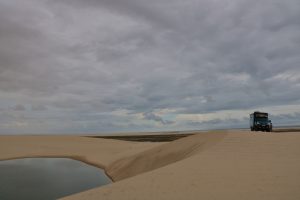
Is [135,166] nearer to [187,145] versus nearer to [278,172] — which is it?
[187,145]

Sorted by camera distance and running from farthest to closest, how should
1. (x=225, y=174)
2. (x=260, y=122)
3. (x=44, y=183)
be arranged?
(x=260, y=122), (x=44, y=183), (x=225, y=174)

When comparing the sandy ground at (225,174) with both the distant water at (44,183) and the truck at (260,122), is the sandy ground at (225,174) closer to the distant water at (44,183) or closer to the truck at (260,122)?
the distant water at (44,183)

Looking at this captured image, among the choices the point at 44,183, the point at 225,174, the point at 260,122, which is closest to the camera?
the point at 225,174

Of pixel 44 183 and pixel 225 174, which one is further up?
pixel 225 174

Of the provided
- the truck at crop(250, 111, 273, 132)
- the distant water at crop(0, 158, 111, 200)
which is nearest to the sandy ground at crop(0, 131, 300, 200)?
the distant water at crop(0, 158, 111, 200)

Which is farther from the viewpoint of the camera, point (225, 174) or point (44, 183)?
point (44, 183)


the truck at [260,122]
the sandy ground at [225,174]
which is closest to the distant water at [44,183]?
the sandy ground at [225,174]

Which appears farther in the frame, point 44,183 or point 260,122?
point 260,122

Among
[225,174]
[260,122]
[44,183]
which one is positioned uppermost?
[260,122]

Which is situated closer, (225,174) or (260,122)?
(225,174)

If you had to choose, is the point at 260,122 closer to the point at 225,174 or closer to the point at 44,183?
the point at 44,183

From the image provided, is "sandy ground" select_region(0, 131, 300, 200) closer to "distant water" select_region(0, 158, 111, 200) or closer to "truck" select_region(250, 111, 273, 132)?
"distant water" select_region(0, 158, 111, 200)

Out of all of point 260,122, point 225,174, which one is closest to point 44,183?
point 225,174

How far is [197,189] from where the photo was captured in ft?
37.6
